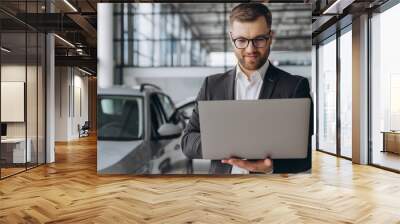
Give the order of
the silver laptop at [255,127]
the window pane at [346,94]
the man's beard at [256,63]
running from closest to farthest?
1. the silver laptop at [255,127]
2. the man's beard at [256,63]
3. the window pane at [346,94]

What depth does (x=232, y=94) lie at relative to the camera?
5.74m

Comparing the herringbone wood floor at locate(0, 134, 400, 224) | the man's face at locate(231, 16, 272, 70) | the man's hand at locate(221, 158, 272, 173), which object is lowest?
the herringbone wood floor at locate(0, 134, 400, 224)

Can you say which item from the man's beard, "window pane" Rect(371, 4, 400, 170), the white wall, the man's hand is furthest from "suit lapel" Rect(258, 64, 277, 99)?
the white wall

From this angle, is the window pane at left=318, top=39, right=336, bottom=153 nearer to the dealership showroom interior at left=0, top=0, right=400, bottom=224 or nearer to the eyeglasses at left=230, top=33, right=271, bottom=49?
the dealership showroom interior at left=0, top=0, right=400, bottom=224

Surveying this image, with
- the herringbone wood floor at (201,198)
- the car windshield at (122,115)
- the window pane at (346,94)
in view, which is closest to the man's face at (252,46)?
the car windshield at (122,115)

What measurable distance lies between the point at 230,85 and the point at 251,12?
1.10 meters

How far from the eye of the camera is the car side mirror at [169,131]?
Result: 591cm

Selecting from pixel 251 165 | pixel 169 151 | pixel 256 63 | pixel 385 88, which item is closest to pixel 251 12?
pixel 256 63

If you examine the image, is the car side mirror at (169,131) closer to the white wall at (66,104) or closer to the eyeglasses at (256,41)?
the eyeglasses at (256,41)

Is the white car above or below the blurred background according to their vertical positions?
below

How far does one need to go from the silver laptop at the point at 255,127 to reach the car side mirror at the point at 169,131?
15.6 inches

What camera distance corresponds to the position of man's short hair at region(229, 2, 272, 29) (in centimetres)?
582

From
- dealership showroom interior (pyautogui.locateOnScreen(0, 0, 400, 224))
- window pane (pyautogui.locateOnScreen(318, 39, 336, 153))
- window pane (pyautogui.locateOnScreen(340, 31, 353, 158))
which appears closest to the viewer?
dealership showroom interior (pyautogui.locateOnScreen(0, 0, 400, 224))

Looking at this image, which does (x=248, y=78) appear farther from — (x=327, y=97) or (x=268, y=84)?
(x=327, y=97)
